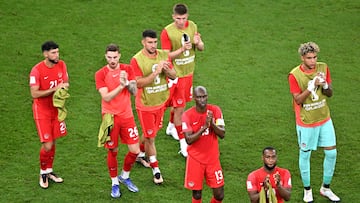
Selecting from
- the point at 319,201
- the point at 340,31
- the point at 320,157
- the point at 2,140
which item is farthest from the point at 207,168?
the point at 340,31

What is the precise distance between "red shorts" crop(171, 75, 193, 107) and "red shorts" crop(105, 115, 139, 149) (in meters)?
1.40

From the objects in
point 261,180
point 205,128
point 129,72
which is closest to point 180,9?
point 129,72

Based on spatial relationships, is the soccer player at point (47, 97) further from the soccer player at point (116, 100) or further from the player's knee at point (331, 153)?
the player's knee at point (331, 153)

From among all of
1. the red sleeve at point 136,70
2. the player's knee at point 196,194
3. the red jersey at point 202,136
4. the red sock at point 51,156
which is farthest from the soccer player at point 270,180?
the red sock at point 51,156

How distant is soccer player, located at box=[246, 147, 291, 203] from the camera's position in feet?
31.9

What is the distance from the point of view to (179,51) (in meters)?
12.2

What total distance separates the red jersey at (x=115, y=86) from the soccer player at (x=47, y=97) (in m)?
0.59

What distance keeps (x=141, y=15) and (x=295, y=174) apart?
6915 millimetres

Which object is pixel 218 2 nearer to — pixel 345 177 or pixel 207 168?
pixel 345 177

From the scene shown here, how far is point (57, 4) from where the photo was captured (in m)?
18.3

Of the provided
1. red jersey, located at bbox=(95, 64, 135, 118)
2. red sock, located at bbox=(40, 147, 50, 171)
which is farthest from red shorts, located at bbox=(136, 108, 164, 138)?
red sock, located at bbox=(40, 147, 50, 171)

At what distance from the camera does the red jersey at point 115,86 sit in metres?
11.1

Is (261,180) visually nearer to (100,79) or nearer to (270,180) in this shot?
(270,180)

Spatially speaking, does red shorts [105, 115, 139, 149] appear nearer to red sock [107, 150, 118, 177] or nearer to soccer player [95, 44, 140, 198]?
soccer player [95, 44, 140, 198]
